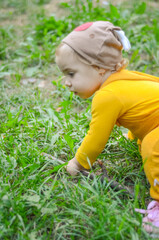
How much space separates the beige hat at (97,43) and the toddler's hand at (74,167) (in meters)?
0.64

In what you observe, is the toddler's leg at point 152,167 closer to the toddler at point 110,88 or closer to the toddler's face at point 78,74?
the toddler at point 110,88

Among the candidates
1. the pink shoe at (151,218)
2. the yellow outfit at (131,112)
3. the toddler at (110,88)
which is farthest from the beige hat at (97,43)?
the pink shoe at (151,218)

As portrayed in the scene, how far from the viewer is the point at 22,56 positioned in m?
3.58

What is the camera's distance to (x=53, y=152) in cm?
216

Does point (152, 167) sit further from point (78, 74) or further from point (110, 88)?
point (78, 74)

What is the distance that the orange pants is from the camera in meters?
1.61

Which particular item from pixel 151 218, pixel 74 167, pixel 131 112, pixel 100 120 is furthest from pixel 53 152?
pixel 151 218

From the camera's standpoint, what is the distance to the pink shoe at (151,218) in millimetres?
1486

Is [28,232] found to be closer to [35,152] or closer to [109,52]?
[35,152]

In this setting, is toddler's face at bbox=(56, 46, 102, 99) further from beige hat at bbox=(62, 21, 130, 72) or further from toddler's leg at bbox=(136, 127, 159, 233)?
toddler's leg at bbox=(136, 127, 159, 233)

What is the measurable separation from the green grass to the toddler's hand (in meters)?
0.04

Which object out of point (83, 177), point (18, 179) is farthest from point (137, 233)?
point (18, 179)

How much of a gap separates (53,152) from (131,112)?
742 millimetres

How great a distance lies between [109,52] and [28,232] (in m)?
1.07
